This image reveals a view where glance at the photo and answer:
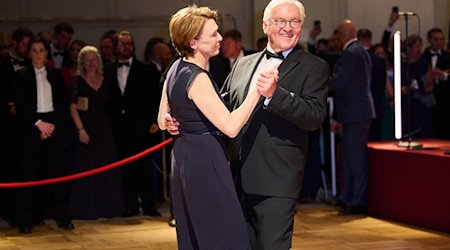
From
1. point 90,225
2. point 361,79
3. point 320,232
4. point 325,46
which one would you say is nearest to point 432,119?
point 325,46

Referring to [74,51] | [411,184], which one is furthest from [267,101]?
[74,51]

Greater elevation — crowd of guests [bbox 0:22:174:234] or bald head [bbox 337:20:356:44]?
bald head [bbox 337:20:356:44]

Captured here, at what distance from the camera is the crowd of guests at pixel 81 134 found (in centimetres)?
797

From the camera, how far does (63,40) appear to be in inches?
375

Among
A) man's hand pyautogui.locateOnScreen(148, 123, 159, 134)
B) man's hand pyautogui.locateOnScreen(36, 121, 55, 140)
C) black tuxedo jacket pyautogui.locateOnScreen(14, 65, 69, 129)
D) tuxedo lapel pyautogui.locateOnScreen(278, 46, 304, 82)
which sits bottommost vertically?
man's hand pyautogui.locateOnScreen(148, 123, 159, 134)

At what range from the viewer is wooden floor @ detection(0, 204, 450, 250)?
7043 millimetres

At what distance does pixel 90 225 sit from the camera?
823 cm

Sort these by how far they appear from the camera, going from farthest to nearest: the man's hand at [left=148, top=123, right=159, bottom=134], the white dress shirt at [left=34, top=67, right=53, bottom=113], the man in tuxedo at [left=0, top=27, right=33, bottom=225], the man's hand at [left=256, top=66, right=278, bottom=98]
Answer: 1. the man's hand at [left=148, top=123, right=159, bottom=134]
2. the man in tuxedo at [left=0, top=27, right=33, bottom=225]
3. the white dress shirt at [left=34, top=67, right=53, bottom=113]
4. the man's hand at [left=256, top=66, right=278, bottom=98]

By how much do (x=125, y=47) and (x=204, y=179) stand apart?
4468 mm

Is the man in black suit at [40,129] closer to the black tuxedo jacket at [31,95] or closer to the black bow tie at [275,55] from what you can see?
the black tuxedo jacket at [31,95]

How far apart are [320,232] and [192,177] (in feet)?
11.2

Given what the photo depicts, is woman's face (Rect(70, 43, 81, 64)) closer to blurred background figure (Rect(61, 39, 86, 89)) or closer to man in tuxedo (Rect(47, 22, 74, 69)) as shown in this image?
blurred background figure (Rect(61, 39, 86, 89))

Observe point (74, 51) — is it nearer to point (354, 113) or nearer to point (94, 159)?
point (94, 159)

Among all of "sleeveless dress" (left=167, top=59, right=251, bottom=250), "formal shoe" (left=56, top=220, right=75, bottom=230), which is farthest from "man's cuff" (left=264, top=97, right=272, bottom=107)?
"formal shoe" (left=56, top=220, right=75, bottom=230)
